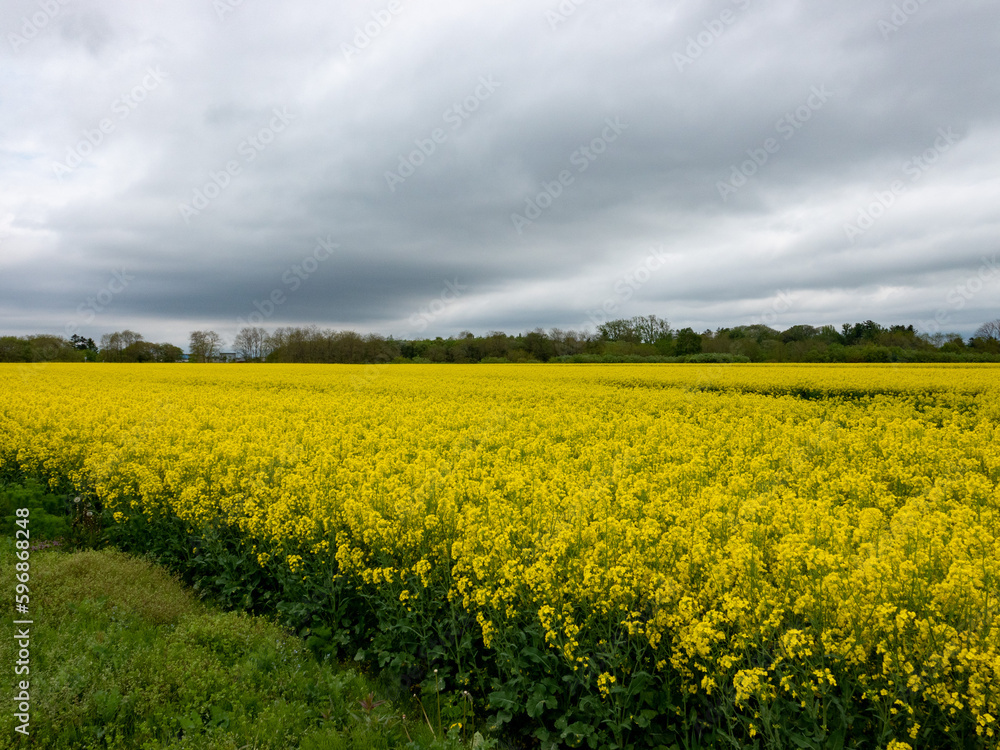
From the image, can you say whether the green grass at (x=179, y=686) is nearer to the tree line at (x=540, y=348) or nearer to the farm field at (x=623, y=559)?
the farm field at (x=623, y=559)

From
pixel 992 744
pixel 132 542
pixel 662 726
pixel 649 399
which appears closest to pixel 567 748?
pixel 662 726

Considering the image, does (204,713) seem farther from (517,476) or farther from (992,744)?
(992,744)

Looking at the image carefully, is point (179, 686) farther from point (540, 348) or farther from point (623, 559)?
point (540, 348)

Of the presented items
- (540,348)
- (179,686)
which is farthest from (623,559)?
(540,348)

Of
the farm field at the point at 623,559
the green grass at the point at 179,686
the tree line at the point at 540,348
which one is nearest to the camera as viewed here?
the farm field at the point at 623,559

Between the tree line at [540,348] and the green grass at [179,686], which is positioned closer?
the green grass at [179,686]

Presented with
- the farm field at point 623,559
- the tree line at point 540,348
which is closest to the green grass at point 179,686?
the farm field at point 623,559

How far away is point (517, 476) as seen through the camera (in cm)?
621

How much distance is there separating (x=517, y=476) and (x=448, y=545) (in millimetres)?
1330

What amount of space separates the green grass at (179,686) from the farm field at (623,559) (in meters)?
0.48

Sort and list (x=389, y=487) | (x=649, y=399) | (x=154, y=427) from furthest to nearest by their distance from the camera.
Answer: (x=649, y=399), (x=154, y=427), (x=389, y=487)

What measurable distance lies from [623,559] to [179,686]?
136 inches

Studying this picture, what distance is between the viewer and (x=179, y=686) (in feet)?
13.4

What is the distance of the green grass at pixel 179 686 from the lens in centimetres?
366
